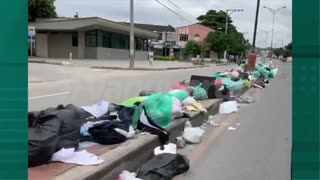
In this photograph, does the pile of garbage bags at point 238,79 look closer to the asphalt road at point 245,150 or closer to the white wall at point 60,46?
the asphalt road at point 245,150

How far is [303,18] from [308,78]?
54cm

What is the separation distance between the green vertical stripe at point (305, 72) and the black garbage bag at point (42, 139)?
2.58m

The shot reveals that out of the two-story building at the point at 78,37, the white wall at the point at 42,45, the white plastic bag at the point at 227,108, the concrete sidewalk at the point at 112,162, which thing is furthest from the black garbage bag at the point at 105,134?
the white wall at the point at 42,45

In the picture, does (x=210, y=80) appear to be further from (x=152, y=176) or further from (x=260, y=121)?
(x=152, y=176)

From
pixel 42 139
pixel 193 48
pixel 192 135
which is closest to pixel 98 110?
pixel 192 135

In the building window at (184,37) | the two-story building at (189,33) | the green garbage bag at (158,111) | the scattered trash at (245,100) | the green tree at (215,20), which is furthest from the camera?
the green tree at (215,20)

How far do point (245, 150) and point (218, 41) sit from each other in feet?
260

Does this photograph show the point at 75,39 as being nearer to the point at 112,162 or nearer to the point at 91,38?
the point at 91,38

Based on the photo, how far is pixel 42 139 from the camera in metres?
4.80

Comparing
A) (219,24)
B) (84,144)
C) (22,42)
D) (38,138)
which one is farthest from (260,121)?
(219,24)

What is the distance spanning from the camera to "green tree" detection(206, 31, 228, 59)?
85.1 m

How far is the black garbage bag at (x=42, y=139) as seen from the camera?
15.6 ft

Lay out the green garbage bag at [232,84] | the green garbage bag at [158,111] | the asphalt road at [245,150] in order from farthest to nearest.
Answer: the green garbage bag at [232,84]
the green garbage bag at [158,111]
the asphalt road at [245,150]

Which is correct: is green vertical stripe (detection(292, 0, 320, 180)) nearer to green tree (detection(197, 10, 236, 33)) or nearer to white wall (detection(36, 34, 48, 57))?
white wall (detection(36, 34, 48, 57))
